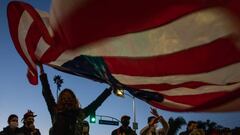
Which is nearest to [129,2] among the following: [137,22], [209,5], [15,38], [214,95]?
[137,22]

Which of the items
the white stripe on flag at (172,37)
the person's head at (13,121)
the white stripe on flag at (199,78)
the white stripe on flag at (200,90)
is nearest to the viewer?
the white stripe on flag at (172,37)

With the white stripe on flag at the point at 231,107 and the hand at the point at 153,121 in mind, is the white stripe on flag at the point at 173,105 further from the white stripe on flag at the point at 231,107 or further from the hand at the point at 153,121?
the hand at the point at 153,121

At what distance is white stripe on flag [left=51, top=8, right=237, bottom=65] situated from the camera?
509 centimetres

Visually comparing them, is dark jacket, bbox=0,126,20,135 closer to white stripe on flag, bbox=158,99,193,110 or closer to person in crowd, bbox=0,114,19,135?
person in crowd, bbox=0,114,19,135

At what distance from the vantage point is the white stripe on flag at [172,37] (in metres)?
5.09

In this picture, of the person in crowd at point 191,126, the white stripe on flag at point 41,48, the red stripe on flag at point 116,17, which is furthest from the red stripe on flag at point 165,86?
the person in crowd at point 191,126

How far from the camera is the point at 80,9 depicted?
17.6 feet

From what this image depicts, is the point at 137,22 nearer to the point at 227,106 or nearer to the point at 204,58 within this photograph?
the point at 204,58

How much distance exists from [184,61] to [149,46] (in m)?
0.46

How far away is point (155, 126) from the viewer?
8.73m

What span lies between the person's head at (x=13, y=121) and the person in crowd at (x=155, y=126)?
80.3 inches

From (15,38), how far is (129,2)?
229 centimetres

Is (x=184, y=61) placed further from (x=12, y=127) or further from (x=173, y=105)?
(x=12, y=127)

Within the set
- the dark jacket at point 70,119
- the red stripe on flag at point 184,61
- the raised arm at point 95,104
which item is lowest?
the dark jacket at point 70,119
